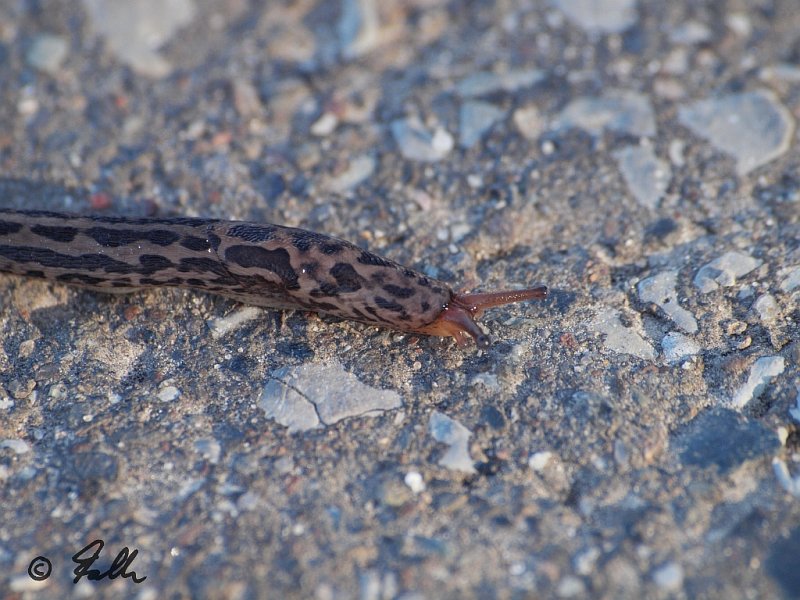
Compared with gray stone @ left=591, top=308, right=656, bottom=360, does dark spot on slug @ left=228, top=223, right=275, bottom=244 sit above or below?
above

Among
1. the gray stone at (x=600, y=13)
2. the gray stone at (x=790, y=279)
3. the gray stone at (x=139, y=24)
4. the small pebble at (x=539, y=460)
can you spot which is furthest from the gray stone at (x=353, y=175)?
the gray stone at (x=790, y=279)

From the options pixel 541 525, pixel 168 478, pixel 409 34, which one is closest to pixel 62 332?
pixel 168 478

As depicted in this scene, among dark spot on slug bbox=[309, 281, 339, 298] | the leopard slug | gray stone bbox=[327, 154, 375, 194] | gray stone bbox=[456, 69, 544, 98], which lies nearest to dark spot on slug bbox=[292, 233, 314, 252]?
the leopard slug

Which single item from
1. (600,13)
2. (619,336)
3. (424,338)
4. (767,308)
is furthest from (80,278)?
(600,13)

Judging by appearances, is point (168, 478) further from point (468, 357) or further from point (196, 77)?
point (196, 77)

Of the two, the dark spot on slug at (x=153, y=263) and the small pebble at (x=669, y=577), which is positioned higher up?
the dark spot on slug at (x=153, y=263)

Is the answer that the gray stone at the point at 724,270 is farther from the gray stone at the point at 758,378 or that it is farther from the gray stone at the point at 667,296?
the gray stone at the point at 758,378

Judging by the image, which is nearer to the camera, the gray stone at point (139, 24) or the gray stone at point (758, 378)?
the gray stone at point (758, 378)

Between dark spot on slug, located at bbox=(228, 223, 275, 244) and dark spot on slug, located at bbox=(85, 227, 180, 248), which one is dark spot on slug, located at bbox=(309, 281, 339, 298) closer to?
dark spot on slug, located at bbox=(228, 223, 275, 244)
